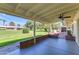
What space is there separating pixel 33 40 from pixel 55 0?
14.6 ft

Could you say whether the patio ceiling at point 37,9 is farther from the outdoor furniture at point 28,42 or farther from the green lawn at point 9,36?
the outdoor furniture at point 28,42

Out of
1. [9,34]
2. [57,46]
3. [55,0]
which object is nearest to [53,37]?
[57,46]

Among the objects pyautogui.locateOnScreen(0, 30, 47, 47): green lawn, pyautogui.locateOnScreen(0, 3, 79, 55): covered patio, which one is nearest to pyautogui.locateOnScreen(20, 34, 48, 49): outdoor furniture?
pyautogui.locateOnScreen(0, 3, 79, 55): covered patio

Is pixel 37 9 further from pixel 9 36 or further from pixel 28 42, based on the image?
pixel 28 42

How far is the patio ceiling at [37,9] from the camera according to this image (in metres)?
5.55

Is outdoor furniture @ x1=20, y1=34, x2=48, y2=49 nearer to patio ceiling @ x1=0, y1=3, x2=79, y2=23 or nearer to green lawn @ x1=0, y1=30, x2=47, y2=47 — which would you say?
green lawn @ x1=0, y1=30, x2=47, y2=47

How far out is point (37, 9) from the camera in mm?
6484

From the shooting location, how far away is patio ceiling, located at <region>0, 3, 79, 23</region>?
219 inches

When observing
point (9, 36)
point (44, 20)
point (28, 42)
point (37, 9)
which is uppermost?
point (37, 9)

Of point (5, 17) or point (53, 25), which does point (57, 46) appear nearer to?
point (53, 25)

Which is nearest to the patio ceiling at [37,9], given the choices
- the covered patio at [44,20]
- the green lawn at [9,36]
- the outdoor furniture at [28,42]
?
the covered patio at [44,20]

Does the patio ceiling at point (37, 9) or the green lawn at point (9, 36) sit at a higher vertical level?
the patio ceiling at point (37, 9)

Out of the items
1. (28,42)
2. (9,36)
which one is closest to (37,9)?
(9,36)

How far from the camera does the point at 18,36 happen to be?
672 centimetres
